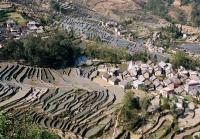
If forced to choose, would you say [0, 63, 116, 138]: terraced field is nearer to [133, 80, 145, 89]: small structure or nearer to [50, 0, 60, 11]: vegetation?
[133, 80, 145, 89]: small structure

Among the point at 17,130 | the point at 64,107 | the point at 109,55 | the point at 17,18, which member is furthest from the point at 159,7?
the point at 17,130

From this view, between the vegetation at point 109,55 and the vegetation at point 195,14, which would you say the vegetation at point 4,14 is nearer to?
the vegetation at point 109,55

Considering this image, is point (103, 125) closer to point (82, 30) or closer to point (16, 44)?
point (16, 44)

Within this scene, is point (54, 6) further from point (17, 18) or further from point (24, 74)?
point (24, 74)

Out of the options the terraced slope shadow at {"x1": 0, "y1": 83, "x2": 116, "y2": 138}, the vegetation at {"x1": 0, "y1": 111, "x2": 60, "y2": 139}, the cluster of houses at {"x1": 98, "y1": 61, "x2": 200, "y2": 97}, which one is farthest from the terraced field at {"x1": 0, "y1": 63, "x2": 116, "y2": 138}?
the vegetation at {"x1": 0, "y1": 111, "x2": 60, "y2": 139}

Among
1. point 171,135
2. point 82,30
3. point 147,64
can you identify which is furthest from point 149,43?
point 171,135

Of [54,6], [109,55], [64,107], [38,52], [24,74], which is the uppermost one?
[54,6]

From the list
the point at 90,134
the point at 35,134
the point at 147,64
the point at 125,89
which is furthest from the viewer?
the point at 147,64

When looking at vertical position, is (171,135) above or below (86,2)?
below
